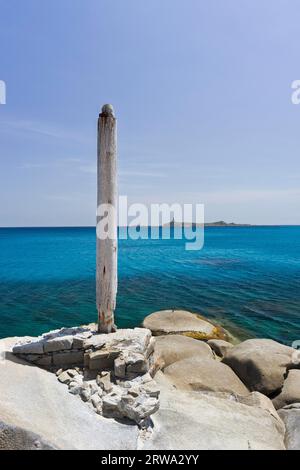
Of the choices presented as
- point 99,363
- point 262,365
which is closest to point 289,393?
point 262,365

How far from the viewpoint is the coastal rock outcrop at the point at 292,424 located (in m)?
6.69

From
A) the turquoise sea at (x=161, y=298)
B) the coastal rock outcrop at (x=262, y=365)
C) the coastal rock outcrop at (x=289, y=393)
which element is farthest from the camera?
the turquoise sea at (x=161, y=298)

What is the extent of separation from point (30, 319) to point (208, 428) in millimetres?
14410

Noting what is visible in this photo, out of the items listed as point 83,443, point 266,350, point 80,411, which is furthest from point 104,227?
point 266,350

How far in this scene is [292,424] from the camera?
756 cm

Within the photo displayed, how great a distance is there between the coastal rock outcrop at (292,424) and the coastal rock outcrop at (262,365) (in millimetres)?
1216

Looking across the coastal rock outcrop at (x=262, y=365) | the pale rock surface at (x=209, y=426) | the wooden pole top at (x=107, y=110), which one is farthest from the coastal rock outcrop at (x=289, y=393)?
the wooden pole top at (x=107, y=110)

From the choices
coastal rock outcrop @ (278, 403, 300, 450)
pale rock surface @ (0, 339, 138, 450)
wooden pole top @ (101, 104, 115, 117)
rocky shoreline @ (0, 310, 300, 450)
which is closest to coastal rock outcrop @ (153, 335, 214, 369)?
rocky shoreline @ (0, 310, 300, 450)

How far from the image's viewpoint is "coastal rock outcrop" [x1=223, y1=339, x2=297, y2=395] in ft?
32.5

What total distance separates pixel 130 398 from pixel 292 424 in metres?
4.19

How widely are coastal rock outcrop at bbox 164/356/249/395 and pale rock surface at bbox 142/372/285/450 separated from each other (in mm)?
893

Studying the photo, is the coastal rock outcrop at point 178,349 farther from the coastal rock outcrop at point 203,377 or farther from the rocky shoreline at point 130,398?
the rocky shoreline at point 130,398

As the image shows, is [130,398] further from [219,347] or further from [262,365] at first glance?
[219,347]
